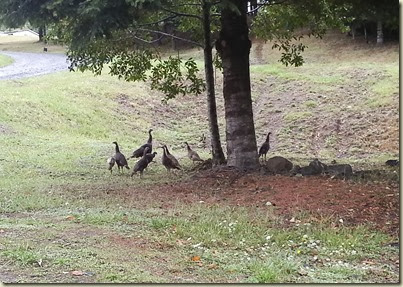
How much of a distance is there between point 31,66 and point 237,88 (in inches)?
1081

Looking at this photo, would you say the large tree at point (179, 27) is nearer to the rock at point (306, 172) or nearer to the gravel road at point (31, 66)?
the rock at point (306, 172)

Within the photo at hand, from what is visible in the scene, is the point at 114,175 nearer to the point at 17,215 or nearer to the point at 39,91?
the point at 17,215

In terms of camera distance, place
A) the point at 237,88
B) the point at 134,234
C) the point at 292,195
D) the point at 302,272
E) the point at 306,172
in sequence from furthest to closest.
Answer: the point at 237,88, the point at 306,172, the point at 292,195, the point at 134,234, the point at 302,272

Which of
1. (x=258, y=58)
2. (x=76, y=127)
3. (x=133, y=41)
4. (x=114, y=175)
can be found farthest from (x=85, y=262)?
(x=258, y=58)

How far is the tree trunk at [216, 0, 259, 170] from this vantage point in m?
11.2

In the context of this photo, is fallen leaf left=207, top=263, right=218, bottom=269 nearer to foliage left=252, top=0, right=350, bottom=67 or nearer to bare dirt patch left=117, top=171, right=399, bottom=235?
bare dirt patch left=117, top=171, right=399, bottom=235

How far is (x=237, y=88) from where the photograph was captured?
11.4m

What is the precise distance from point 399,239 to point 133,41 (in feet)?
29.7

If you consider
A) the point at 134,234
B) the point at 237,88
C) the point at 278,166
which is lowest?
the point at 278,166

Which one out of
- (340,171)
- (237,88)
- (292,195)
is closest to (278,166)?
(340,171)

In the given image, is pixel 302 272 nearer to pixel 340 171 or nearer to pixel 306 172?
pixel 306 172

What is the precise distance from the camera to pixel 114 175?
12984 millimetres

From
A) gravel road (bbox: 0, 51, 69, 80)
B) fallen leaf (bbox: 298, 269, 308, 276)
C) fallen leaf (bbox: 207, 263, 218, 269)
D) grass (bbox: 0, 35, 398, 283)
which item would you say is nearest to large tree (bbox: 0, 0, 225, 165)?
grass (bbox: 0, 35, 398, 283)

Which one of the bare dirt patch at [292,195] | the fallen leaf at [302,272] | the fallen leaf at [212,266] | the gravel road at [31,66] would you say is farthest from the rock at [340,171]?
the gravel road at [31,66]
